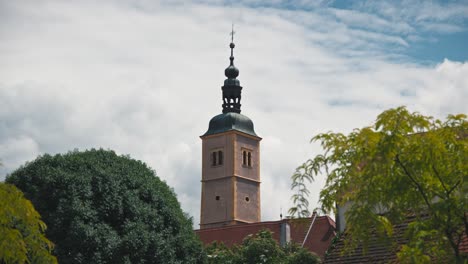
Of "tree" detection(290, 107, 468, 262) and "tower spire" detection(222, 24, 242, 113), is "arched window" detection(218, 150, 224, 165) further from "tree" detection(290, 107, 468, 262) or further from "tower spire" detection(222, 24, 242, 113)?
"tree" detection(290, 107, 468, 262)

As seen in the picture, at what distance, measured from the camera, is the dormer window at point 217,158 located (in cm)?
8406

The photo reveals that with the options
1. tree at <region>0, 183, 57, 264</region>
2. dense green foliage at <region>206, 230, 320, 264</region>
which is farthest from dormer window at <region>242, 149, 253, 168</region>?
tree at <region>0, 183, 57, 264</region>

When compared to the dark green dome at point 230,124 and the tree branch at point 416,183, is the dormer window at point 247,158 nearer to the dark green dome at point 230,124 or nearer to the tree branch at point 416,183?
the dark green dome at point 230,124

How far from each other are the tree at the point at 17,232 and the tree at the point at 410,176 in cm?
513

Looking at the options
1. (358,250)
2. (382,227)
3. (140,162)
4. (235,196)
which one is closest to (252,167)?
(235,196)

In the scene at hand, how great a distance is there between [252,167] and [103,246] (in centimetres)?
6205

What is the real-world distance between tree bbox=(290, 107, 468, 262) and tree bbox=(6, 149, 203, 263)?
1452 centimetres

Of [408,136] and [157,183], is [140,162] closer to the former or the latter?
[157,183]

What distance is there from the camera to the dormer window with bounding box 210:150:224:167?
84062mm

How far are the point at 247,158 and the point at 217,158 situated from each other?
3177 millimetres

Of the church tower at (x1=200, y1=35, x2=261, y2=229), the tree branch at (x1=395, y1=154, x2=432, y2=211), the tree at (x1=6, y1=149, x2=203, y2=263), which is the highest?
the church tower at (x1=200, y1=35, x2=261, y2=229)

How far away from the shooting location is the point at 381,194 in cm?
948

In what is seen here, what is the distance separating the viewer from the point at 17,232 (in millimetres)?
12195

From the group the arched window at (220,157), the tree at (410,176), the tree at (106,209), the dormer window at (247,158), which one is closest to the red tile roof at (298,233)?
the arched window at (220,157)
